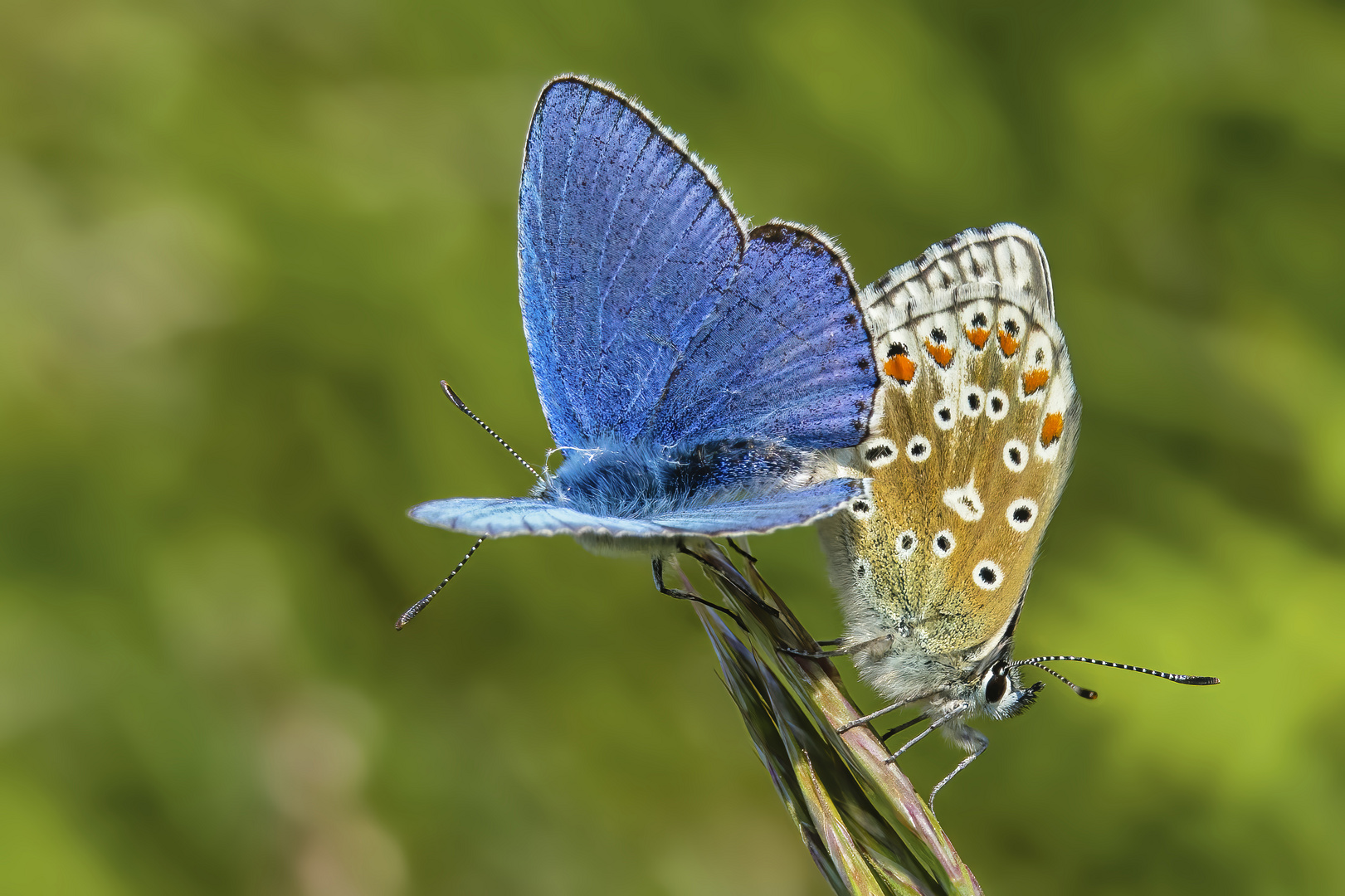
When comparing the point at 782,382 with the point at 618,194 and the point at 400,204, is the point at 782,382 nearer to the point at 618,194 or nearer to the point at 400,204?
the point at 618,194

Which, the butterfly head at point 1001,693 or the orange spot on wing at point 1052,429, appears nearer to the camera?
the butterfly head at point 1001,693

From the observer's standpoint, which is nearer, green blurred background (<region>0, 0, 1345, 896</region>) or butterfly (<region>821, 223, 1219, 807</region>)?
butterfly (<region>821, 223, 1219, 807</region>)

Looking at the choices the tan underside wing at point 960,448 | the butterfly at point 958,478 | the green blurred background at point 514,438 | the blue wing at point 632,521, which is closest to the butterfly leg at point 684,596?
the blue wing at point 632,521

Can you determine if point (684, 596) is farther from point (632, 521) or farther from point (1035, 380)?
point (1035, 380)

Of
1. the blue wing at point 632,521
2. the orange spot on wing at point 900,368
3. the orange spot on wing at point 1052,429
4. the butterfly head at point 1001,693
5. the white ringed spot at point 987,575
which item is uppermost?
the orange spot on wing at point 900,368

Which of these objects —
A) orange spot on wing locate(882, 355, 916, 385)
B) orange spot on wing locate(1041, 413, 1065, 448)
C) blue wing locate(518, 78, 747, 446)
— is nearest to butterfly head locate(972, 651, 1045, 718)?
orange spot on wing locate(1041, 413, 1065, 448)

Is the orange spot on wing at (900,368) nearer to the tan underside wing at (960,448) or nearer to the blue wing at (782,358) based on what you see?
the tan underside wing at (960,448)

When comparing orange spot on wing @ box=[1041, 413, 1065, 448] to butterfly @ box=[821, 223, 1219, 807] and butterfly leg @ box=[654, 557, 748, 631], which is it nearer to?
butterfly @ box=[821, 223, 1219, 807]
